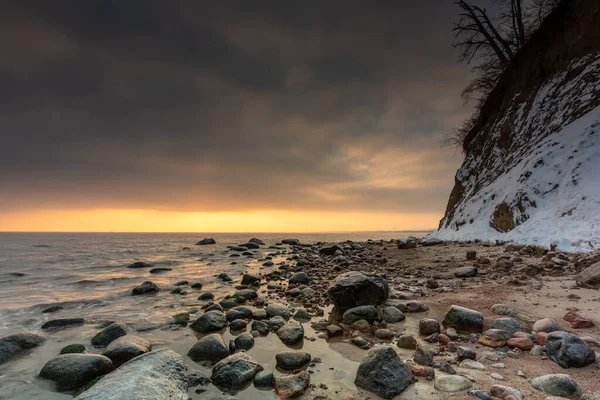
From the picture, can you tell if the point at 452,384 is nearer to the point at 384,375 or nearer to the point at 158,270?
the point at 384,375

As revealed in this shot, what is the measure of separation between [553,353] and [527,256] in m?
6.75

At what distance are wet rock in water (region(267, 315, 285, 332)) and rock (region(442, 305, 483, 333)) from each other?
2.78 m

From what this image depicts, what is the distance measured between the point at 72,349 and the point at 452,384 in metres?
5.48

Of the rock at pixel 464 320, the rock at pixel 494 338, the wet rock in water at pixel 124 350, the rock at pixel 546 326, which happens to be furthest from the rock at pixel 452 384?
the wet rock in water at pixel 124 350

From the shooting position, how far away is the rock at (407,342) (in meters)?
3.93

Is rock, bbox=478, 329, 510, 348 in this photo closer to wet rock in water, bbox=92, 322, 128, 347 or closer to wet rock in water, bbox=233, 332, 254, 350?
wet rock in water, bbox=233, 332, 254, 350

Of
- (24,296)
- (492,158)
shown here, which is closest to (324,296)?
(24,296)

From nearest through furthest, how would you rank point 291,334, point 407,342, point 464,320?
point 407,342 → point 464,320 → point 291,334

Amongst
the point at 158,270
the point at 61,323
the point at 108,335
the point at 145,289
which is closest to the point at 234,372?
the point at 108,335

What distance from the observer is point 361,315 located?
5.16 m

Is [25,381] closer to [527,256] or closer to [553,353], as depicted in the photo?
[553,353]

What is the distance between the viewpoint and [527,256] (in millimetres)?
8555

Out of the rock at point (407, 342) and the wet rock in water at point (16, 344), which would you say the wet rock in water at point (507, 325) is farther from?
the wet rock in water at point (16, 344)

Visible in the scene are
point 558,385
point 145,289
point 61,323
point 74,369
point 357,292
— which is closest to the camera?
point 558,385
